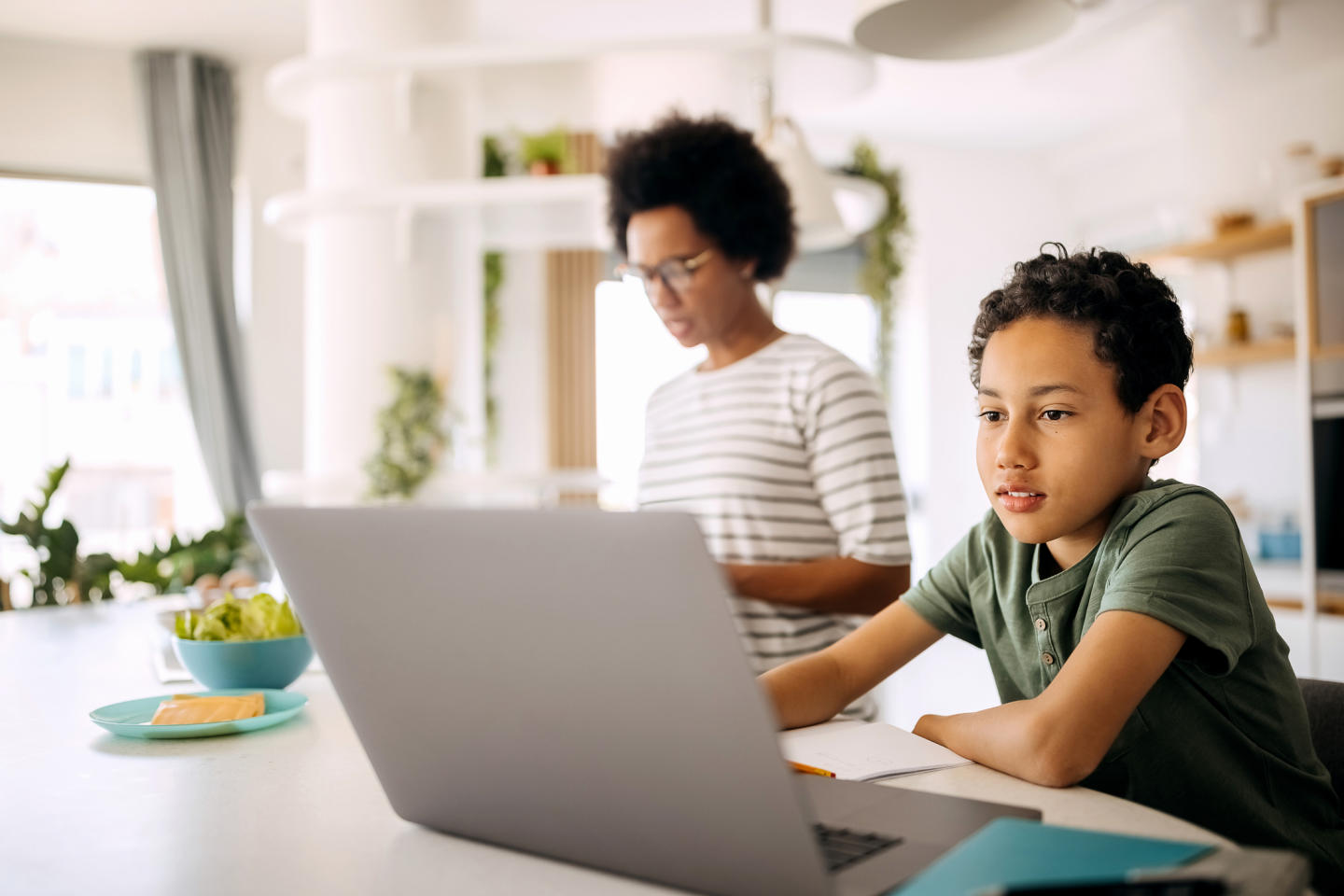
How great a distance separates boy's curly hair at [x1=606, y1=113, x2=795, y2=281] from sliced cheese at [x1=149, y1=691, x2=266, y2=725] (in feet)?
3.20

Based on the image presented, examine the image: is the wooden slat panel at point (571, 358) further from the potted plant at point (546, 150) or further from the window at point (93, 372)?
the window at point (93, 372)

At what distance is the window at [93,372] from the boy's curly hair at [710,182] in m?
4.39

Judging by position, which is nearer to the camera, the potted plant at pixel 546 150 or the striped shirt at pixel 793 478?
the striped shirt at pixel 793 478

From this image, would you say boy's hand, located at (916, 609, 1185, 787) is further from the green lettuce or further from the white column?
the white column

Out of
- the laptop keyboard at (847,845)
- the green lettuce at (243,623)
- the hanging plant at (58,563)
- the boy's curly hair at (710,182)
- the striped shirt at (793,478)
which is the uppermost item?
the boy's curly hair at (710,182)

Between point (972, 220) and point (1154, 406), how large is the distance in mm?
6382

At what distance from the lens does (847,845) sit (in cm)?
72

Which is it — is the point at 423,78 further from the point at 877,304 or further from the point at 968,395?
the point at 968,395

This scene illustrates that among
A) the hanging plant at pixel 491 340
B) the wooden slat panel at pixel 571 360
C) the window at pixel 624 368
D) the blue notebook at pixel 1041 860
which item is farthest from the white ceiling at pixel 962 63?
the blue notebook at pixel 1041 860

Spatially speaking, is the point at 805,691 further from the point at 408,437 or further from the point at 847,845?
the point at 408,437

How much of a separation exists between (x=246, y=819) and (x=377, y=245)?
120 inches

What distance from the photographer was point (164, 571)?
3.96 m

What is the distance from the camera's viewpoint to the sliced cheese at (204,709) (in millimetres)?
1146

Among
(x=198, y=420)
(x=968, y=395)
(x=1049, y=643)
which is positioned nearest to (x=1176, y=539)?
(x=1049, y=643)
